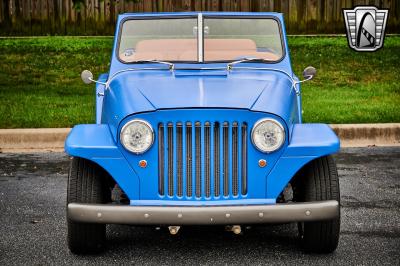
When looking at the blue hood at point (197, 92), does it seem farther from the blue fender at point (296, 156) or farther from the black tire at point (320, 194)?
the black tire at point (320, 194)

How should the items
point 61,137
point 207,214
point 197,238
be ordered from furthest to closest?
point 61,137
point 197,238
point 207,214

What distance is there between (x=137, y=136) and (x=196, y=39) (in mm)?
1641

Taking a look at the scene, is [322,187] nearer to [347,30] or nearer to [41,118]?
[41,118]

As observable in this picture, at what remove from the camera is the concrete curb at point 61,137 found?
391 inches

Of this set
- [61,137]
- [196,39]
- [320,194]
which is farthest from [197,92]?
[61,137]

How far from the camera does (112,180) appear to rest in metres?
5.59

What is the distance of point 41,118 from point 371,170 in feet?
14.5

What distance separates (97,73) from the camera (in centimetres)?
1409

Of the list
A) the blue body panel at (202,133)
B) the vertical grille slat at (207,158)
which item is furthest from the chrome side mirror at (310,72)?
the vertical grille slat at (207,158)

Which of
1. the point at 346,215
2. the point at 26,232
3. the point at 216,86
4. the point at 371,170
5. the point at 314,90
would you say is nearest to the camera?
the point at 216,86

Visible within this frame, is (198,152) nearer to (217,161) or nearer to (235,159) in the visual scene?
(217,161)

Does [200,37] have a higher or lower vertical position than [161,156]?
higher

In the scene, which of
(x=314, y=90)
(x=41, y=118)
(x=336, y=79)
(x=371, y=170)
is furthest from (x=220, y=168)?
(x=336, y=79)

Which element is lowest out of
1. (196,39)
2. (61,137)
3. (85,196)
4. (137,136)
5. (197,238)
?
(61,137)
